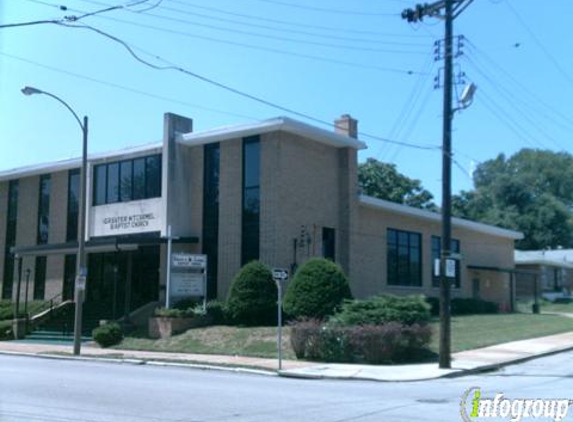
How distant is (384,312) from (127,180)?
1715cm

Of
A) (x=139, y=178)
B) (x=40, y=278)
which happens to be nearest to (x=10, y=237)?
(x=40, y=278)

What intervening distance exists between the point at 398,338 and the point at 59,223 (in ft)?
75.6

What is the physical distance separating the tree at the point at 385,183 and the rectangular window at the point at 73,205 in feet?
108

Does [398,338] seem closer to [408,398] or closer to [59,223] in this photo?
[408,398]

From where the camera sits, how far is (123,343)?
91.9 feet

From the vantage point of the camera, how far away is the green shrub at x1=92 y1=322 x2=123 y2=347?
2795 cm

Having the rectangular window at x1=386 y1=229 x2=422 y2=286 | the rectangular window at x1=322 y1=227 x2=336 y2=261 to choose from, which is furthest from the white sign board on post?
the rectangular window at x1=386 y1=229 x2=422 y2=286

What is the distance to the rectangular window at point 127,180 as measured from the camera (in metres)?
33.9

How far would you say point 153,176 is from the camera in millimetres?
33844

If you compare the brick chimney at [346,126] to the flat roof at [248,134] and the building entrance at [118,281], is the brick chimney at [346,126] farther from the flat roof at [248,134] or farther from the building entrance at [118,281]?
the building entrance at [118,281]

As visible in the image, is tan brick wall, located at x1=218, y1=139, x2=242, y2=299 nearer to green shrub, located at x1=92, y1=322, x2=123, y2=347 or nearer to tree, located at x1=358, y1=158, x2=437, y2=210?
green shrub, located at x1=92, y1=322, x2=123, y2=347

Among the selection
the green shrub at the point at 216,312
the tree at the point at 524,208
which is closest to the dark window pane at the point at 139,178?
the green shrub at the point at 216,312

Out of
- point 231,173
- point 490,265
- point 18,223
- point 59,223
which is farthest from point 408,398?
point 490,265

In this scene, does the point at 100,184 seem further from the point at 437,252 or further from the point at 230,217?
the point at 437,252
